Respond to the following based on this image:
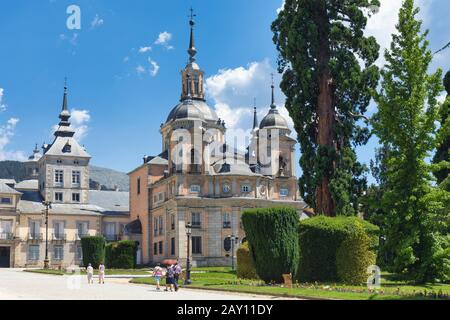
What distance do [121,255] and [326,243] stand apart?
103 feet

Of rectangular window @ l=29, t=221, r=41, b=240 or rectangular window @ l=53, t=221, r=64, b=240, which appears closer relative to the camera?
rectangular window @ l=29, t=221, r=41, b=240

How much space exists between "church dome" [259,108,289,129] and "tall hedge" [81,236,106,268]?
105 feet

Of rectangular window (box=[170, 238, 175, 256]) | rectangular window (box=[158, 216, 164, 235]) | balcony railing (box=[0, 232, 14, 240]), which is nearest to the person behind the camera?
rectangular window (box=[170, 238, 175, 256])

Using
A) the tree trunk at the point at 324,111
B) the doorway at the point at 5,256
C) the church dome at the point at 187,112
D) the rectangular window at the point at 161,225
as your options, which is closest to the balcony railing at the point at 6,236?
the doorway at the point at 5,256

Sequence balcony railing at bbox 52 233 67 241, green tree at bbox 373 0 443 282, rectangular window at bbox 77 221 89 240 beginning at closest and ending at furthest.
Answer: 1. green tree at bbox 373 0 443 282
2. balcony railing at bbox 52 233 67 241
3. rectangular window at bbox 77 221 89 240

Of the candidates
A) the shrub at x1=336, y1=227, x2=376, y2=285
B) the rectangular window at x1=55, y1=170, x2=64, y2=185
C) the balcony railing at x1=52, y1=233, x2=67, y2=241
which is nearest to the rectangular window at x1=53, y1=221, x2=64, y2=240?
the balcony railing at x1=52, y1=233, x2=67, y2=241

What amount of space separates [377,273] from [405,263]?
1.50 meters

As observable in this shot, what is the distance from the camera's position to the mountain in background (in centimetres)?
16559

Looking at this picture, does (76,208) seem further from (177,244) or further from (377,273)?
(377,273)

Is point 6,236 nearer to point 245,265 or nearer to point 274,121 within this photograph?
point 274,121

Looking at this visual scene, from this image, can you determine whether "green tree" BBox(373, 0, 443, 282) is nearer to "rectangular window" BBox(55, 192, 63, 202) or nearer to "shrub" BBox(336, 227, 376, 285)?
"shrub" BBox(336, 227, 376, 285)
